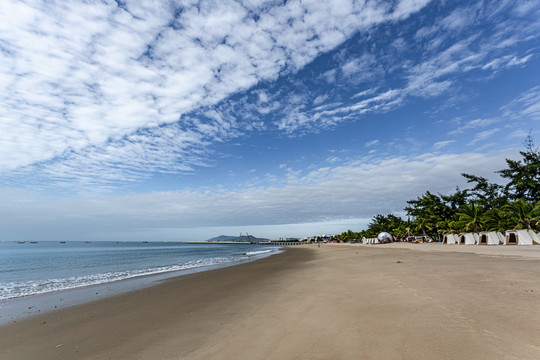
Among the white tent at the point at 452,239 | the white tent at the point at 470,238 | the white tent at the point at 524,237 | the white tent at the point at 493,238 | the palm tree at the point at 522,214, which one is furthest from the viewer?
the white tent at the point at 452,239

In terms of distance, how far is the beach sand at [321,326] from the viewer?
14.0 ft

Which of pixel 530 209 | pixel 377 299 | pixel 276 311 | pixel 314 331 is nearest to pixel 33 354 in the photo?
pixel 276 311

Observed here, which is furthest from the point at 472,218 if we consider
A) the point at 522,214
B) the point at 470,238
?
the point at 522,214

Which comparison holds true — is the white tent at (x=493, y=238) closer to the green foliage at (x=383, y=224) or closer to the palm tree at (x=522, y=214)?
the palm tree at (x=522, y=214)

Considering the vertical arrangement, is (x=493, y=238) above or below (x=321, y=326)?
above

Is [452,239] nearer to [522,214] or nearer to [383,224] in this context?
[522,214]

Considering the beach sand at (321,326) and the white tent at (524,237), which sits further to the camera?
the white tent at (524,237)

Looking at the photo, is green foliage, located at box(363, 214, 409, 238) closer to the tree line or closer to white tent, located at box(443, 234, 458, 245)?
the tree line

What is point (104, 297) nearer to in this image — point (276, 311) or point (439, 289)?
point (276, 311)

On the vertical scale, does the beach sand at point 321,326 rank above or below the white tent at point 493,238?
below

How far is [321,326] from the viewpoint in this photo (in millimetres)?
5613

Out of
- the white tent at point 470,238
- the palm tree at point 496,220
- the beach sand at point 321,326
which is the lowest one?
the beach sand at point 321,326

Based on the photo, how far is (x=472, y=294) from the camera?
6980 millimetres

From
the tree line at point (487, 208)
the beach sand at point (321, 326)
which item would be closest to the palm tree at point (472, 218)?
the tree line at point (487, 208)
